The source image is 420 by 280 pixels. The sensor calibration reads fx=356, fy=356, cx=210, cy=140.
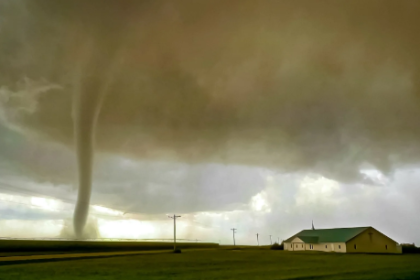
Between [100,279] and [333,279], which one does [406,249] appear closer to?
[333,279]

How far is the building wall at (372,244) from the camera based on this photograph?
3947 inches

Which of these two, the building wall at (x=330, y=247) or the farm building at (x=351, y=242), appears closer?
the building wall at (x=330, y=247)

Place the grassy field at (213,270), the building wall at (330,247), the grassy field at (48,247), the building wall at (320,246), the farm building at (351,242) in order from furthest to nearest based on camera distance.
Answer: the farm building at (351,242) < the building wall at (320,246) < the building wall at (330,247) < the grassy field at (48,247) < the grassy field at (213,270)

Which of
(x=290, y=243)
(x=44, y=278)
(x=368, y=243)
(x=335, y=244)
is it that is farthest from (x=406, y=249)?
(x=44, y=278)

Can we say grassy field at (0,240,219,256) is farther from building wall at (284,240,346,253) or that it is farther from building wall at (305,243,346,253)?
building wall at (305,243,346,253)

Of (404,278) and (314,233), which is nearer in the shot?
(404,278)

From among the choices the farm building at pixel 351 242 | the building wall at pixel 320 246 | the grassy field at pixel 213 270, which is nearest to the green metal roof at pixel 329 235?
the farm building at pixel 351 242

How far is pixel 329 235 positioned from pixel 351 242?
1237 centimetres

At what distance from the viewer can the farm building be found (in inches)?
3944

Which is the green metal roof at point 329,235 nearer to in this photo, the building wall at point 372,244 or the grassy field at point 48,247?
Answer: the building wall at point 372,244

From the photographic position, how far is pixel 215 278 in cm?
2858

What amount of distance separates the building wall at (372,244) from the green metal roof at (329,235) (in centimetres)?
149

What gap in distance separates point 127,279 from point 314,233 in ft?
344

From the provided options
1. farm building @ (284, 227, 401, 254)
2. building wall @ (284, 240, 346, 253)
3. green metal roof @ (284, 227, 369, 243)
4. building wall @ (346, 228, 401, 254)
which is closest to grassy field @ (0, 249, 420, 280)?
building wall @ (284, 240, 346, 253)
